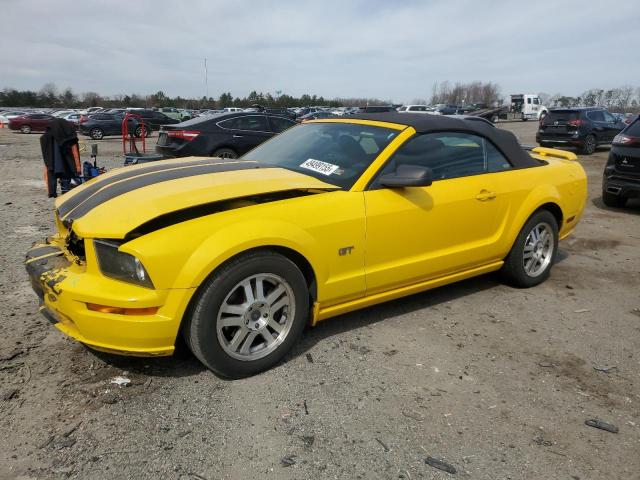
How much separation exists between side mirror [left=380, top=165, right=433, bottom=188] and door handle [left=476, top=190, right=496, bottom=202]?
2.63 ft

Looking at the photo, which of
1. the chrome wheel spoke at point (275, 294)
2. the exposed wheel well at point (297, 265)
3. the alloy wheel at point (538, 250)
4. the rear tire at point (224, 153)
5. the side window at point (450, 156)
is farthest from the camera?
the rear tire at point (224, 153)

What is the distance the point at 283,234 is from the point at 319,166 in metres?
0.90

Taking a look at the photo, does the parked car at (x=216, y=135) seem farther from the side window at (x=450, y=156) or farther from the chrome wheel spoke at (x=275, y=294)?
the chrome wheel spoke at (x=275, y=294)

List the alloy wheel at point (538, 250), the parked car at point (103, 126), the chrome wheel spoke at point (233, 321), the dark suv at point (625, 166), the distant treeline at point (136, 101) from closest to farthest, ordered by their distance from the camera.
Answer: the chrome wheel spoke at point (233, 321) < the alloy wheel at point (538, 250) < the dark suv at point (625, 166) < the parked car at point (103, 126) < the distant treeline at point (136, 101)

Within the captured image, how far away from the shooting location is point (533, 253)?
4.42 m

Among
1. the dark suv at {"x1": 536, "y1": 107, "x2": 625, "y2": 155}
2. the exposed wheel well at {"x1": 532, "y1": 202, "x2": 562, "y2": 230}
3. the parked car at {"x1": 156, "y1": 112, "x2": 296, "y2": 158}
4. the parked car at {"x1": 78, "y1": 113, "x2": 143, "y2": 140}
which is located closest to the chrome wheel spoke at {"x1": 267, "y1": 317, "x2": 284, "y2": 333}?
the exposed wheel well at {"x1": 532, "y1": 202, "x2": 562, "y2": 230}

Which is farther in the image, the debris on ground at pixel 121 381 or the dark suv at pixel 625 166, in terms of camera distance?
the dark suv at pixel 625 166

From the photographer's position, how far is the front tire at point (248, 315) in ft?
8.70

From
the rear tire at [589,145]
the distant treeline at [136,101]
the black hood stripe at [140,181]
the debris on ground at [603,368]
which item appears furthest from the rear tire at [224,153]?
the distant treeline at [136,101]

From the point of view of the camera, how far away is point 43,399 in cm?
265

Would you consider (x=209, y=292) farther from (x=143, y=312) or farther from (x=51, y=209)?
(x=51, y=209)

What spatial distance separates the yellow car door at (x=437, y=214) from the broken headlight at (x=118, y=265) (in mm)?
1445

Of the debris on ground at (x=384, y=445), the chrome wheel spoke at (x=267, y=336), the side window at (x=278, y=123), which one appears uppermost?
the side window at (x=278, y=123)

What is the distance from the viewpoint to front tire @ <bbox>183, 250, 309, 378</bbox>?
2.65 metres
